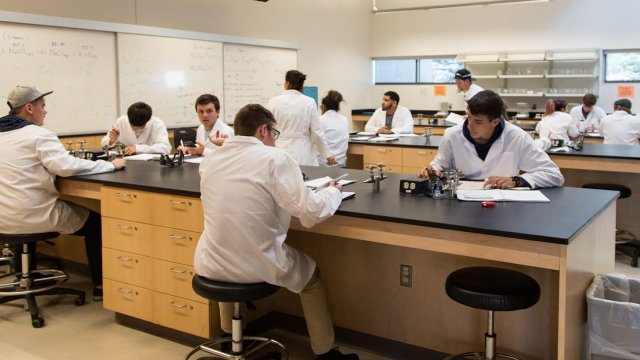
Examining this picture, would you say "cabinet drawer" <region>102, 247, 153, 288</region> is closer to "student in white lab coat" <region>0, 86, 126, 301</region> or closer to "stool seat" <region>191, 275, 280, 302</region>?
"student in white lab coat" <region>0, 86, 126, 301</region>

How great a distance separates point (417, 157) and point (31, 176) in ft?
11.2

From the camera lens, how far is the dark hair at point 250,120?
2.48m

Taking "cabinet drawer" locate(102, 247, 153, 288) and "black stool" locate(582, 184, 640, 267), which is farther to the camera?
"black stool" locate(582, 184, 640, 267)

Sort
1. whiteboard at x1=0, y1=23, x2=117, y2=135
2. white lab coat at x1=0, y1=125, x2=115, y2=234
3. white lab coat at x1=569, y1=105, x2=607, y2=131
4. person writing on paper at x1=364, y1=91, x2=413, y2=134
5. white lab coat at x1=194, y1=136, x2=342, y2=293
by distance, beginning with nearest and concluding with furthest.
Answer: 1. white lab coat at x1=194, y1=136, x2=342, y2=293
2. white lab coat at x1=0, y1=125, x2=115, y2=234
3. whiteboard at x1=0, y1=23, x2=117, y2=135
4. person writing on paper at x1=364, y1=91, x2=413, y2=134
5. white lab coat at x1=569, y1=105, x2=607, y2=131

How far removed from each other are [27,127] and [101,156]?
0.75 meters

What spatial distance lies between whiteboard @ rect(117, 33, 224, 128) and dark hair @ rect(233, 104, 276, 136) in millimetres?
4151

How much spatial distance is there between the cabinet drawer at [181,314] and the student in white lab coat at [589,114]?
6584 mm

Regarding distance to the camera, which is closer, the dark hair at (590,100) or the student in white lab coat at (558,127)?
the student in white lab coat at (558,127)

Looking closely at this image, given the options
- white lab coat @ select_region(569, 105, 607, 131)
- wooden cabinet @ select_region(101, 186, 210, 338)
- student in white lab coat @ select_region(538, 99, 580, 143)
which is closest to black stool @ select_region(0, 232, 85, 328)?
wooden cabinet @ select_region(101, 186, 210, 338)

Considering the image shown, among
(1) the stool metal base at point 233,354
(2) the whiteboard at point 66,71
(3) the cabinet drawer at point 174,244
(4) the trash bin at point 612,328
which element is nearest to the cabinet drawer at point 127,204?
(3) the cabinet drawer at point 174,244

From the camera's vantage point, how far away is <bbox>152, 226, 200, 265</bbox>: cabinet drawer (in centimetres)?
299

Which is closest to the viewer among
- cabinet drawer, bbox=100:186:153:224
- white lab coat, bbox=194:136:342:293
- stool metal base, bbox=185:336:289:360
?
white lab coat, bbox=194:136:342:293

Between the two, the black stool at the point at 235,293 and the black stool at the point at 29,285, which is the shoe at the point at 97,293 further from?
the black stool at the point at 235,293

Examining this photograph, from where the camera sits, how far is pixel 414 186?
283 centimetres
